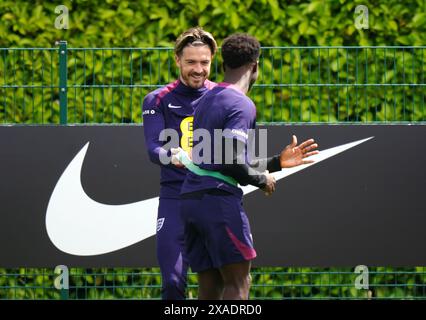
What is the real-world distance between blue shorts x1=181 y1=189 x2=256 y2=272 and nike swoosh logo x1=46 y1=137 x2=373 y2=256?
2.58 meters

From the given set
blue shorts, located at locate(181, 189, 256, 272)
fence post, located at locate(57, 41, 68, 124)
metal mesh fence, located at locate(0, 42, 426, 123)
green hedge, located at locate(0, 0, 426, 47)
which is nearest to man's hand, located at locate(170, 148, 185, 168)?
blue shorts, located at locate(181, 189, 256, 272)

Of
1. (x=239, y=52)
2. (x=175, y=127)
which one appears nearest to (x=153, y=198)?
(x=175, y=127)

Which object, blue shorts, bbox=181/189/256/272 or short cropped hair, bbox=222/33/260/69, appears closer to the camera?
blue shorts, bbox=181/189/256/272

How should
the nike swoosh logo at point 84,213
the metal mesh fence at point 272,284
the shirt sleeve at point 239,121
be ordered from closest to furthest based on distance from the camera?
the shirt sleeve at point 239,121, the nike swoosh logo at point 84,213, the metal mesh fence at point 272,284

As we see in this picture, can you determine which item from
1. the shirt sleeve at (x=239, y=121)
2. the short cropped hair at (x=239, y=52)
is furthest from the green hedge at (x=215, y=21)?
the shirt sleeve at (x=239, y=121)

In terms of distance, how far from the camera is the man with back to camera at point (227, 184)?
22.5ft

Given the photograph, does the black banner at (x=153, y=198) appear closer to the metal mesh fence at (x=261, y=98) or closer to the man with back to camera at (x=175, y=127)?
the metal mesh fence at (x=261, y=98)

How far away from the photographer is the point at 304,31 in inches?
418

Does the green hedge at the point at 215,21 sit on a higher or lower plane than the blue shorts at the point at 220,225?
higher

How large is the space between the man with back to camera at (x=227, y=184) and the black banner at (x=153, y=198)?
248cm

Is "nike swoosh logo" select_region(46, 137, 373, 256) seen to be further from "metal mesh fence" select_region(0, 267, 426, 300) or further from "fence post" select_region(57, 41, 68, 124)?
"metal mesh fence" select_region(0, 267, 426, 300)

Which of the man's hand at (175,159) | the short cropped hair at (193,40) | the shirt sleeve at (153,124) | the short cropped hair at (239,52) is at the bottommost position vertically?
the man's hand at (175,159)

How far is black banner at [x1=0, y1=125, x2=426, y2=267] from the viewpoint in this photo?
31.4ft

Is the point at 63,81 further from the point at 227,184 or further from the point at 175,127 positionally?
the point at 227,184
